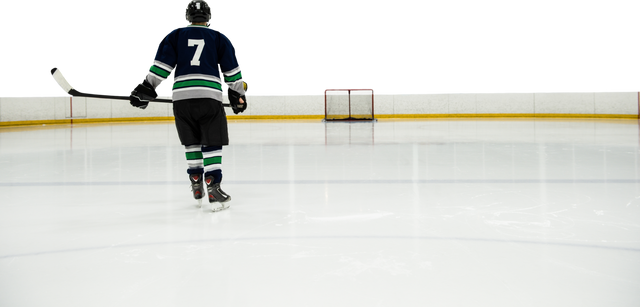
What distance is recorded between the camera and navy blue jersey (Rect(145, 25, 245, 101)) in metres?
2.71

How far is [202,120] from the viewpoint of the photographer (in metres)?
2.74

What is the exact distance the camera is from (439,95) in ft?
45.4

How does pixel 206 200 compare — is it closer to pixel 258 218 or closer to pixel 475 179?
pixel 258 218

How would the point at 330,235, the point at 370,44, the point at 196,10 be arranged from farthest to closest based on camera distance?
the point at 370,44 → the point at 196,10 → the point at 330,235

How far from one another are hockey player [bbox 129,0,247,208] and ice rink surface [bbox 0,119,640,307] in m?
0.25

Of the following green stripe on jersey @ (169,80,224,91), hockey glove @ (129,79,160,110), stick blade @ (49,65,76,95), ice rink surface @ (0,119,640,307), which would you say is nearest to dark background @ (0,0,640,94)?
ice rink surface @ (0,119,640,307)

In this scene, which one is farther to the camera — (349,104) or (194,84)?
(349,104)

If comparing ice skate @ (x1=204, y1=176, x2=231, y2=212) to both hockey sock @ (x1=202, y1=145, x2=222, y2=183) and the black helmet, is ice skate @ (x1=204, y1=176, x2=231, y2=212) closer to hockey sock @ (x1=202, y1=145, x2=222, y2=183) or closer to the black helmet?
hockey sock @ (x1=202, y1=145, x2=222, y2=183)

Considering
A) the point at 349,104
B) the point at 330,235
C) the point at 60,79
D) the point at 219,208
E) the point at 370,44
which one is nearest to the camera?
the point at 330,235

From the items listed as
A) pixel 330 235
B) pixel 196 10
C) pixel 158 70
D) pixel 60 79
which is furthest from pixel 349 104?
pixel 330 235

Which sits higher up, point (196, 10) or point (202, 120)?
point (196, 10)

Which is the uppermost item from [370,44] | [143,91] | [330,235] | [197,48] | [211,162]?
[370,44]

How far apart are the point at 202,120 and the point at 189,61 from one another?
0.31 metres

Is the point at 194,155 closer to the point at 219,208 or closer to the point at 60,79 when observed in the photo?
the point at 219,208
